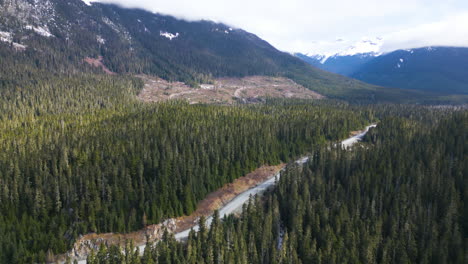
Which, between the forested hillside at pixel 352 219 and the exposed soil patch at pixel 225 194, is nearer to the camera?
the forested hillside at pixel 352 219

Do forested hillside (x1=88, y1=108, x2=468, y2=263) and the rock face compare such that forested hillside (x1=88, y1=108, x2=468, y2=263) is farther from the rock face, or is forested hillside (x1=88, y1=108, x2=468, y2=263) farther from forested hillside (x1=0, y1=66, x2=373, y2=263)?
forested hillside (x1=0, y1=66, x2=373, y2=263)

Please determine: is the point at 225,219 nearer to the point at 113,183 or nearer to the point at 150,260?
the point at 150,260

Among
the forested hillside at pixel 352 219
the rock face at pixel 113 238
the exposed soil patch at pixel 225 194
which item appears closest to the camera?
the forested hillside at pixel 352 219

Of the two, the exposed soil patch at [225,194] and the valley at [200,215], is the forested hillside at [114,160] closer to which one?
the valley at [200,215]

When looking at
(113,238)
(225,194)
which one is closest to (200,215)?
(225,194)

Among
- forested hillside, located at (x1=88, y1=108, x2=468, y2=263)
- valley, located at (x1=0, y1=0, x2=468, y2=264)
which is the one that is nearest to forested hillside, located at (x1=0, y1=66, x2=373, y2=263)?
valley, located at (x1=0, y1=0, x2=468, y2=264)

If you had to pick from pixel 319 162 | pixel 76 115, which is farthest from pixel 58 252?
pixel 76 115

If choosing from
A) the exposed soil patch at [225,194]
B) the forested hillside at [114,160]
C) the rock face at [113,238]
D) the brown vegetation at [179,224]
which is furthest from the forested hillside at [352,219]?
the forested hillside at [114,160]

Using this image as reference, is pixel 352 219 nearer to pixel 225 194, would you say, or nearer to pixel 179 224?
pixel 225 194
